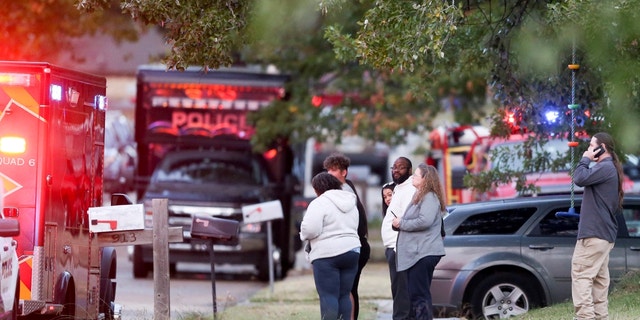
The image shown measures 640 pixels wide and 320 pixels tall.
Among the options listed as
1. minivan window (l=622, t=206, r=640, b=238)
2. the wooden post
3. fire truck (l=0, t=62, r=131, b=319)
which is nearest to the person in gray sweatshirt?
the wooden post

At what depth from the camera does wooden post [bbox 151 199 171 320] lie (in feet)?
40.1

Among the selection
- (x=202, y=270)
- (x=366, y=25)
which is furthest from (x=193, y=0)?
(x=202, y=270)

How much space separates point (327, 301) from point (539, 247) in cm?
340

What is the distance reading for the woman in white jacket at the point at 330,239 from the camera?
11273 millimetres

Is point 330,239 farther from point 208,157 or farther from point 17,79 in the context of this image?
point 208,157

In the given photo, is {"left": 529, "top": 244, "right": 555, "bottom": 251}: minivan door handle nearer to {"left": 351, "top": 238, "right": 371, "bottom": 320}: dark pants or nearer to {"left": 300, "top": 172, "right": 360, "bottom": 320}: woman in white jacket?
{"left": 351, "top": 238, "right": 371, "bottom": 320}: dark pants

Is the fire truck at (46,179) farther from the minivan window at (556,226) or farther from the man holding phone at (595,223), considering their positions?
the minivan window at (556,226)

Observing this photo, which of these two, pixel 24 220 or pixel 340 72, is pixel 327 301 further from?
pixel 340 72

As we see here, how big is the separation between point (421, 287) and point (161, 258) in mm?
2502

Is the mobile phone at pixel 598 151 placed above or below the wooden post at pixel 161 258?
above

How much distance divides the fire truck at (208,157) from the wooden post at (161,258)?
30.8 ft

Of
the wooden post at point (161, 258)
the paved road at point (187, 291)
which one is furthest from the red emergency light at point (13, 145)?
the paved road at point (187, 291)

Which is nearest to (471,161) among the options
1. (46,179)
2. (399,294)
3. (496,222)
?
(496,222)

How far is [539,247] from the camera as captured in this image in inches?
543
